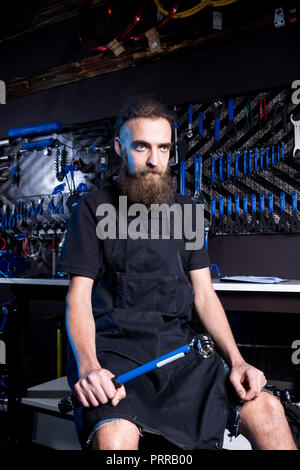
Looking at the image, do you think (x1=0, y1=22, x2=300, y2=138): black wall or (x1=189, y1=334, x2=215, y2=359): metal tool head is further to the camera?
(x1=0, y1=22, x2=300, y2=138): black wall

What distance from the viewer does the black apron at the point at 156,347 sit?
1047mm

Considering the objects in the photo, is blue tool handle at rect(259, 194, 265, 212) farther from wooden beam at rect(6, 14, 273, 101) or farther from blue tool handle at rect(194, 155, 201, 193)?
wooden beam at rect(6, 14, 273, 101)

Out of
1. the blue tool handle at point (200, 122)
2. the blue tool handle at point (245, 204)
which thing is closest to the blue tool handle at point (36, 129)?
the blue tool handle at point (200, 122)

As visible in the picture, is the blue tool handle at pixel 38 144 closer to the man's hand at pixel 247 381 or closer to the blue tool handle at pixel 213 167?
the blue tool handle at pixel 213 167

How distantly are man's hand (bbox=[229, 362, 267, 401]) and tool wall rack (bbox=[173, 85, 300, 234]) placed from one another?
4.85 feet

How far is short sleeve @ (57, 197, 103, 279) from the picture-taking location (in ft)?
4.36

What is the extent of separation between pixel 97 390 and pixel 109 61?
302cm

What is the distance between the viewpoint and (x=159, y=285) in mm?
1405

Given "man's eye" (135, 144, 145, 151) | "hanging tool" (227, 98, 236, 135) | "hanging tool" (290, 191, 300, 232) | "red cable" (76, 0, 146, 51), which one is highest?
"red cable" (76, 0, 146, 51)

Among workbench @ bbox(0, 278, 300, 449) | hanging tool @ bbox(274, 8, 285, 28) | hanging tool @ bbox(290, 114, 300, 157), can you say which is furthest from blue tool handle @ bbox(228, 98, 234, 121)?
workbench @ bbox(0, 278, 300, 449)

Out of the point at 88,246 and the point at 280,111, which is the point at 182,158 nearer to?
the point at 280,111

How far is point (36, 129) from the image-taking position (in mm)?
3344

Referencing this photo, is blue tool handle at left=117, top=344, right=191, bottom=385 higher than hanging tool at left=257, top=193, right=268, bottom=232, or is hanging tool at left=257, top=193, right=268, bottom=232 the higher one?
hanging tool at left=257, top=193, right=268, bottom=232

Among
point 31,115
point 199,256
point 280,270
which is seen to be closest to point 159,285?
point 199,256
